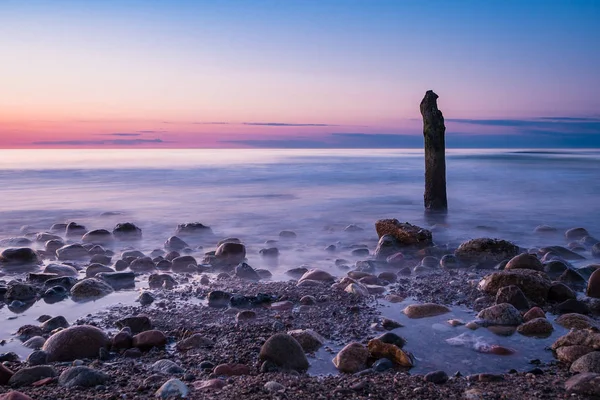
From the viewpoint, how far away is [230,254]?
7676mm

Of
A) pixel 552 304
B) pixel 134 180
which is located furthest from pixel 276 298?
pixel 134 180

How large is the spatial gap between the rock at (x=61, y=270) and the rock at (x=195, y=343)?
3.22 meters

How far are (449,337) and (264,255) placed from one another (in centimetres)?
438

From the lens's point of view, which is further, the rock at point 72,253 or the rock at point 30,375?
the rock at point 72,253

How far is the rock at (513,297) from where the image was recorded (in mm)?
4766

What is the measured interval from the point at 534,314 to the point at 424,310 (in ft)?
3.08

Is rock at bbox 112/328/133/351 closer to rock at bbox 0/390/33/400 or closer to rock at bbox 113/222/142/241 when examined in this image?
rock at bbox 0/390/33/400

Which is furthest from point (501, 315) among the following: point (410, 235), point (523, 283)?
point (410, 235)

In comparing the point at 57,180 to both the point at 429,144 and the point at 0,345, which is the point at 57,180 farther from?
the point at 0,345

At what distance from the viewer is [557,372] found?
3.37 meters

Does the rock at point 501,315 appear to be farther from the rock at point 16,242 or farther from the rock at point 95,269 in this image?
the rock at point 16,242

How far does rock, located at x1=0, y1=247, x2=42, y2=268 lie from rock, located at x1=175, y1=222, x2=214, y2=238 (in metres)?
3.14

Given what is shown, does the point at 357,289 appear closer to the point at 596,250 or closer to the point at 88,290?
the point at 88,290

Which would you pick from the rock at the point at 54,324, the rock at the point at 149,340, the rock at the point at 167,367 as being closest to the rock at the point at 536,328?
the rock at the point at 167,367
